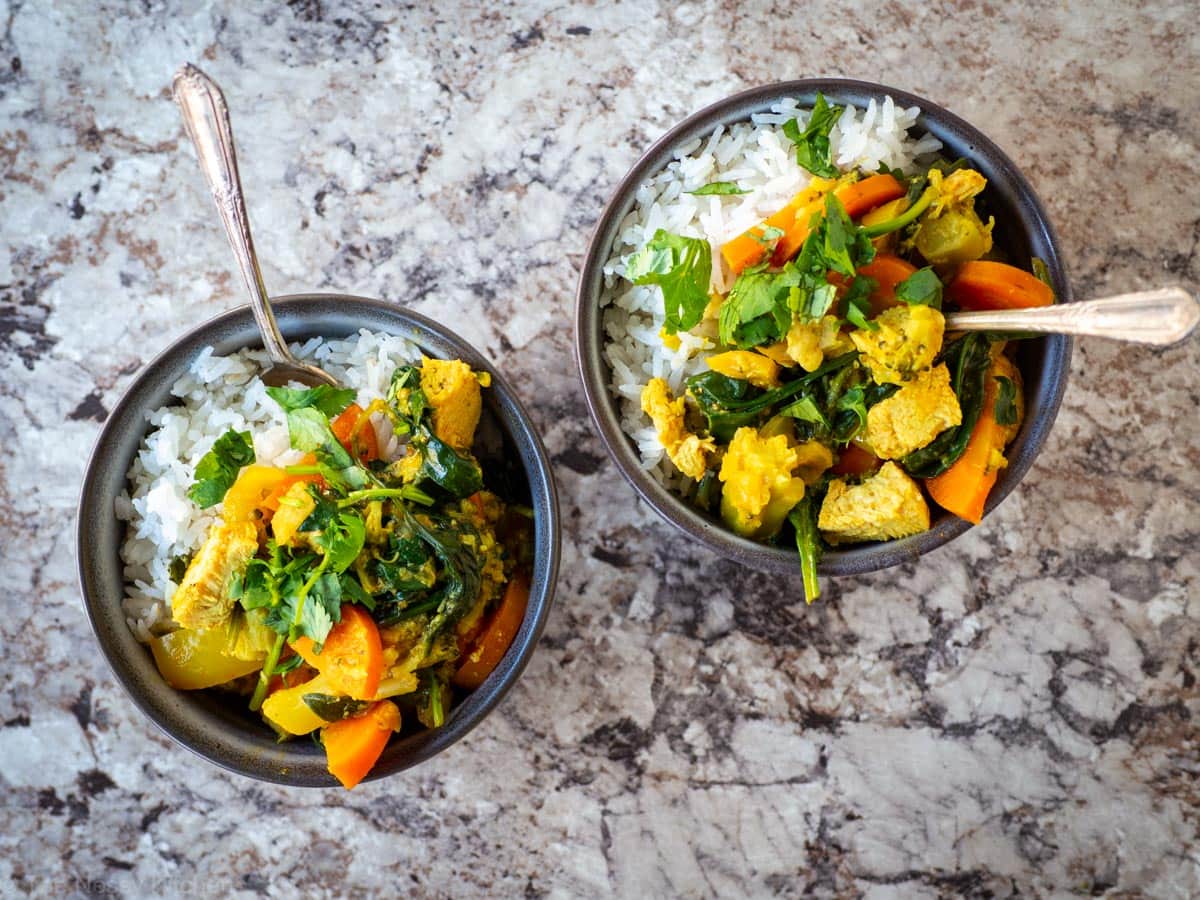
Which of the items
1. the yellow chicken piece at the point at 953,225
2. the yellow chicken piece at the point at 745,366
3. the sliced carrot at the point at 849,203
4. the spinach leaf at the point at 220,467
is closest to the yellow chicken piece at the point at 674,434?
the yellow chicken piece at the point at 745,366

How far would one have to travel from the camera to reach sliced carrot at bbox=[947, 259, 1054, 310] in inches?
76.5

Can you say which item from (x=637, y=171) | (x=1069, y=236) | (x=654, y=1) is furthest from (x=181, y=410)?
(x=1069, y=236)

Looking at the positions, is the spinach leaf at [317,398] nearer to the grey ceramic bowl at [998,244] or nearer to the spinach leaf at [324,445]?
the spinach leaf at [324,445]

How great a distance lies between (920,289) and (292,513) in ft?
3.87

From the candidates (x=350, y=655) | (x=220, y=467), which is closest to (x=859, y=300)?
(x=350, y=655)

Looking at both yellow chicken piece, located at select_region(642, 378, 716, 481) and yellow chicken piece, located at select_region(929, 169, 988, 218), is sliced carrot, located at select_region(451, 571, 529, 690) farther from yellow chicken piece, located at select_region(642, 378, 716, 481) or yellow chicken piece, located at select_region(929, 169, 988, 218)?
yellow chicken piece, located at select_region(929, 169, 988, 218)

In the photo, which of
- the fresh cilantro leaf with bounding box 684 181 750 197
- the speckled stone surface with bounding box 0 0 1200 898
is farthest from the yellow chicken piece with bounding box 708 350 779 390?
the speckled stone surface with bounding box 0 0 1200 898

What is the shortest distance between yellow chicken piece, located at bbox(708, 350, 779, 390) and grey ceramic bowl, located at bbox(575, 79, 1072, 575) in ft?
0.85

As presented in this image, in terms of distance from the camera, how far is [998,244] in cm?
213

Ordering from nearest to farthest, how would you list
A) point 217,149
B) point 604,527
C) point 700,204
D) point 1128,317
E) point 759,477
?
1. point 1128,317
2. point 217,149
3. point 759,477
4. point 700,204
5. point 604,527

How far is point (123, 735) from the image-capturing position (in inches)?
96.0

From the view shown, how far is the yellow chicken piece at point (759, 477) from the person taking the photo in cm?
192

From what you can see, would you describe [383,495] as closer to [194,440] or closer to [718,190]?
[194,440]

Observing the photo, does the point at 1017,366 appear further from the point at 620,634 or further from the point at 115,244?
the point at 115,244
